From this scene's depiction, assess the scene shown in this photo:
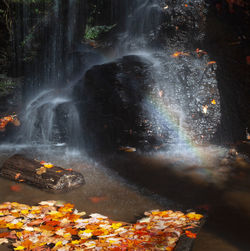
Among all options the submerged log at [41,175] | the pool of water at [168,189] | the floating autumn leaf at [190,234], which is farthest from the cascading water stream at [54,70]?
the floating autumn leaf at [190,234]

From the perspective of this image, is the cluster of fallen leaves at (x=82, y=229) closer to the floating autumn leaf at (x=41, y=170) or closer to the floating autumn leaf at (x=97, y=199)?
the floating autumn leaf at (x=97, y=199)

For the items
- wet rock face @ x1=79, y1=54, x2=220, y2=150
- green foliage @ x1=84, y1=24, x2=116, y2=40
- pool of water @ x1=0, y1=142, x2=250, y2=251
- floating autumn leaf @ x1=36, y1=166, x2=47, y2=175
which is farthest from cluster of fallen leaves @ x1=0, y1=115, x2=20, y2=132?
green foliage @ x1=84, y1=24, x2=116, y2=40

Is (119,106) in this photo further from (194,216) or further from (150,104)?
(194,216)

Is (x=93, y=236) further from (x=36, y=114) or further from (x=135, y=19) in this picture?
(x=135, y=19)

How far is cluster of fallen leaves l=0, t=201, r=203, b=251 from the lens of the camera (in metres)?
2.67

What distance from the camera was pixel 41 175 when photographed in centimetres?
433

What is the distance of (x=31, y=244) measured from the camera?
8.91ft

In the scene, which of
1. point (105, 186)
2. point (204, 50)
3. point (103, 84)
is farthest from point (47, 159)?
point (204, 50)

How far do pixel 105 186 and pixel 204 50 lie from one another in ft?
19.9

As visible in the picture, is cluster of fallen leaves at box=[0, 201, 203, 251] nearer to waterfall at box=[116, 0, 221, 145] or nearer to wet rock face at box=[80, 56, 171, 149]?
wet rock face at box=[80, 56, 171, 149]

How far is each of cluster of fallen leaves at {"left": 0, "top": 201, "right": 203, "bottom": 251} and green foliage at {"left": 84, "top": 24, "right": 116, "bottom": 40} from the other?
10774 mm

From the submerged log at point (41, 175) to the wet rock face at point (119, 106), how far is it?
2.35 m

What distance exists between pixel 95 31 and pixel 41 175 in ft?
34.1

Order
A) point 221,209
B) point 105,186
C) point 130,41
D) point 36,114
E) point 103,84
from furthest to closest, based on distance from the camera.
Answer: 1. point 130,41
2. point 36,114
3. point 103,84
4. point 105,186
5. point 221,209
